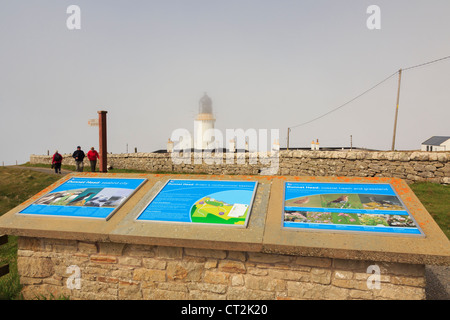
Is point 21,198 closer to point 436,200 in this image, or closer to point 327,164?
point 327,164

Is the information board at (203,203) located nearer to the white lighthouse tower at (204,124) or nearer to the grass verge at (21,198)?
the grass verge at (21,198)

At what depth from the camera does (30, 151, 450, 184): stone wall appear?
11.8 meters

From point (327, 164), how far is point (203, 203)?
38.0ft

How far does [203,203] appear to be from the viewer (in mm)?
4223

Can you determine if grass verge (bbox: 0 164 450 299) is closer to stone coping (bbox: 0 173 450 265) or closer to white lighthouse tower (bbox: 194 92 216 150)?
stone coping (bbox: 0 173 450 265)

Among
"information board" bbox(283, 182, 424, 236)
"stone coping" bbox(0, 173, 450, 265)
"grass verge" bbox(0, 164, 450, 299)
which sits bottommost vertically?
"grass verge" bbox(0, 164, 450, 299)

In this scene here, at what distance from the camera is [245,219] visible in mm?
3828

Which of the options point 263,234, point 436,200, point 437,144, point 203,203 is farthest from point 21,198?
point 437,144

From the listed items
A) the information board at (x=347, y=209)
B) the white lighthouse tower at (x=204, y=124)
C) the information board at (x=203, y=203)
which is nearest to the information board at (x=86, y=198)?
the information board at (x=203, y=203)

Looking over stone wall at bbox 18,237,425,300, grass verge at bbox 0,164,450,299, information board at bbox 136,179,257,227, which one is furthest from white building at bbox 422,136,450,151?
stone wall at bbox 18,237,425,300

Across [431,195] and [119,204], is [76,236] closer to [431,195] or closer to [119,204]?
[119,204]

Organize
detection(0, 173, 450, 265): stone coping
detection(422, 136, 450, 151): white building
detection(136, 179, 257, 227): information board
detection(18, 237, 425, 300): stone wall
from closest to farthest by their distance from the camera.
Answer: detection(0, 173, 450, 265): stone coping < detection(18, 237, 425, 300): stone wall < detection(136, 179, 257, 227): information board < detection(422, 136, 450, 151): white building

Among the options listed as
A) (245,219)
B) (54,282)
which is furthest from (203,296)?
(54,282)

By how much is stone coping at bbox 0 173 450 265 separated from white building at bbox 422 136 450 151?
103ft
